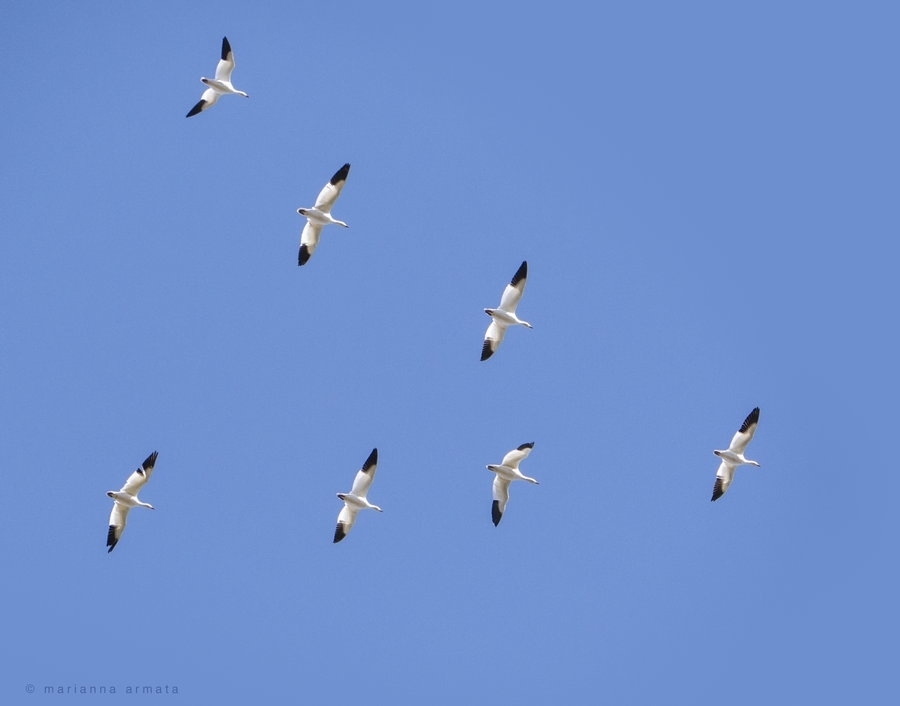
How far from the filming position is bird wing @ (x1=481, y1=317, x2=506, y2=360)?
38594mm

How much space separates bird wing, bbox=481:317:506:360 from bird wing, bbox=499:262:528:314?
0.55m

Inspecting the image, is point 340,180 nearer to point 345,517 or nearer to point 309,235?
point 309,235

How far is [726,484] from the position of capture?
4044cm

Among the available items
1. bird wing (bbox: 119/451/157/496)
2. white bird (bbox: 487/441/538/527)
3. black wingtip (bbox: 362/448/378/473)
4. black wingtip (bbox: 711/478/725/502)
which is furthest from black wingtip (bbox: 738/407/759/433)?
bird wing (bbox: 119/451/157/496)

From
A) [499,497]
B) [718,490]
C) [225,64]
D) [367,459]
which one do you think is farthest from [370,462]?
[225,64]

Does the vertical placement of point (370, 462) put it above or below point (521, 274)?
below

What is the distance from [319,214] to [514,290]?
18.6 feet

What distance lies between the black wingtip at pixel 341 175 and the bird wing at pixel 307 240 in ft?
5.42

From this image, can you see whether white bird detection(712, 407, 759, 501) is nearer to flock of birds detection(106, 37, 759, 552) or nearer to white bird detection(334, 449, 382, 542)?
flock of birds detection(106, 37, 759, 552)

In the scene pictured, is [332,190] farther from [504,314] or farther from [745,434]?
[745,434]

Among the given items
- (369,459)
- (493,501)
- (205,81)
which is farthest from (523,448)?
(205,81)

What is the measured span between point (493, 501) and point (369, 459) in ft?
11.7

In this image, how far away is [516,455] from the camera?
37656 millimetres

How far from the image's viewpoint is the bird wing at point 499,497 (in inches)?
1505
